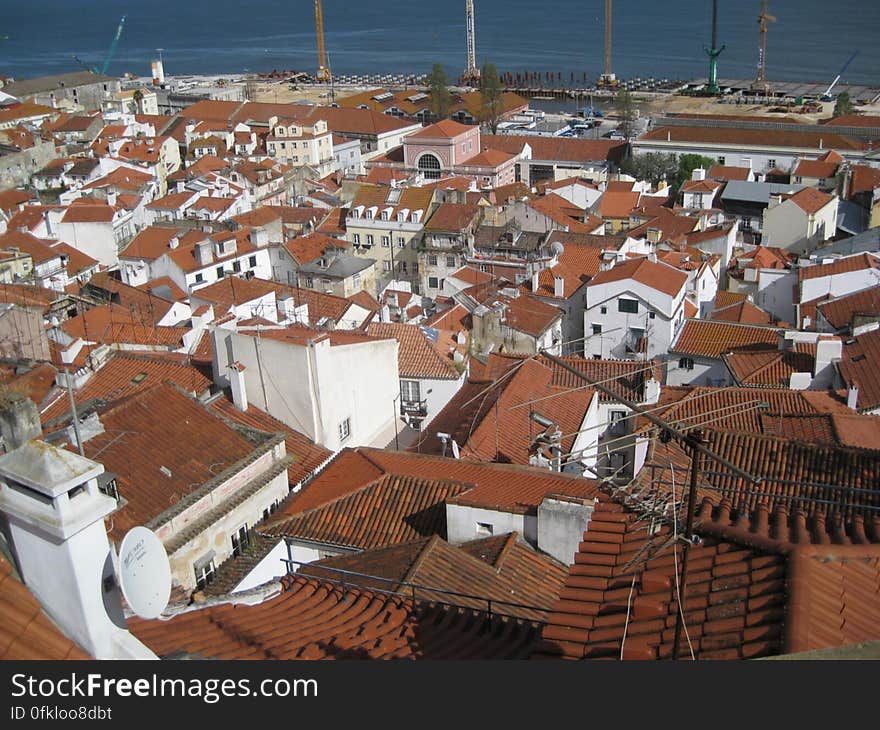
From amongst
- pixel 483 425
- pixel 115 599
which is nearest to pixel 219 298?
pixel 483 425

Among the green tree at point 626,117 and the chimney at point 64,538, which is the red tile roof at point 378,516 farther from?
the green tree at point 626,117

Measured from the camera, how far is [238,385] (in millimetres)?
12305

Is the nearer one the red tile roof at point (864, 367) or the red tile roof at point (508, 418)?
the red tile roof at point (508, 418)

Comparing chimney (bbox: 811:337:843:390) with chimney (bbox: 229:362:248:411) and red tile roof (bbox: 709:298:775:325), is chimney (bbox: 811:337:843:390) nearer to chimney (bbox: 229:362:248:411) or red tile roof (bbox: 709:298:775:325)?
red tile roof (bbox: 709:298:775:325)

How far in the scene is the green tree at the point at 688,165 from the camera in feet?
153

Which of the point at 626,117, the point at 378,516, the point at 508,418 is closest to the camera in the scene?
the point at 378,516

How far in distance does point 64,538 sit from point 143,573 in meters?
0.81

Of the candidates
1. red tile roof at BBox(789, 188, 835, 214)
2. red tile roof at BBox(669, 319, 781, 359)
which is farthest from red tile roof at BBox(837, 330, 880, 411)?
red tile roof at BBox(789, 188, 835, 214)

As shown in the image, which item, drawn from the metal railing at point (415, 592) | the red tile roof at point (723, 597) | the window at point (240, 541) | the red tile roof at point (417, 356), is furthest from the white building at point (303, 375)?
the red tile roof at point (723, 597)

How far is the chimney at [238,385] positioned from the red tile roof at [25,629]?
27.1ft

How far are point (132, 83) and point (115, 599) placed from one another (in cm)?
9451

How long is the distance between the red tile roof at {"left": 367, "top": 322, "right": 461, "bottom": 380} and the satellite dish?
1056 centimetres

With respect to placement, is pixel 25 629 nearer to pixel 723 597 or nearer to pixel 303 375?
pixel 723 597

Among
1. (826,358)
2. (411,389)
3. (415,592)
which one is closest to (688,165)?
(826,358)
